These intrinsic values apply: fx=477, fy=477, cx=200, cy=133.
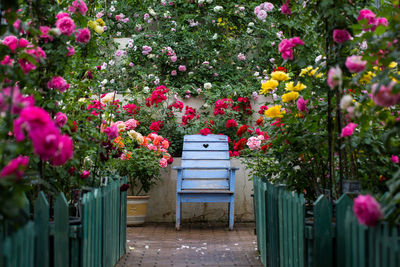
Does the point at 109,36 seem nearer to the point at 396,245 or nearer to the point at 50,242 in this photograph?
the point at 50,242

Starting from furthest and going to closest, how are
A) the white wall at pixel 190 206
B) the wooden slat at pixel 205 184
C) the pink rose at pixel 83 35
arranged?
1. the white wall at pixel 190 206
2. the wooden slat at pixel 205 184
3. the pink rose at pixel 83 35

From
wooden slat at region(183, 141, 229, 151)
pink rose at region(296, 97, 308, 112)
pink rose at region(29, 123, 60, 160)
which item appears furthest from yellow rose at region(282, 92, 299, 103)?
wooden slat at region(183, 141, 229, 151)

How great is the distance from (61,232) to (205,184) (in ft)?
12.9

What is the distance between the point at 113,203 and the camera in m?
3.47

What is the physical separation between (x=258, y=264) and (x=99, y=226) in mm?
1559

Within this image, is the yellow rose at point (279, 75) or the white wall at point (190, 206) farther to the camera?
the white wall at point (190, 206)

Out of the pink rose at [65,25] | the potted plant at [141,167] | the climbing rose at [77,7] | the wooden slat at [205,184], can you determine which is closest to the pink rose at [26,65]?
the pink rose at [65,25]

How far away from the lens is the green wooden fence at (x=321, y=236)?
149cm

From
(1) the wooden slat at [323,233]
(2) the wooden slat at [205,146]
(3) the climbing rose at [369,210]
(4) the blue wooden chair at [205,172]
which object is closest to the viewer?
(3) the climbing rose at [369,210]

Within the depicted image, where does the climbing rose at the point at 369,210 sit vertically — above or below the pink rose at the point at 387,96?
below

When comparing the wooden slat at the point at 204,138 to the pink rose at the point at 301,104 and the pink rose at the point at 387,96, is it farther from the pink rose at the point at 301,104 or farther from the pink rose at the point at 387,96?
the pink rose at the point at 387,96

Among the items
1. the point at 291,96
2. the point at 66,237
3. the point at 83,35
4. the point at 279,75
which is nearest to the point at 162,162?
the point at 279,75

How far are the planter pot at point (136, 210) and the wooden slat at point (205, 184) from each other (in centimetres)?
54

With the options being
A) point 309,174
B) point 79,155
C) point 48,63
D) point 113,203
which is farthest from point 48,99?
point 309,174
